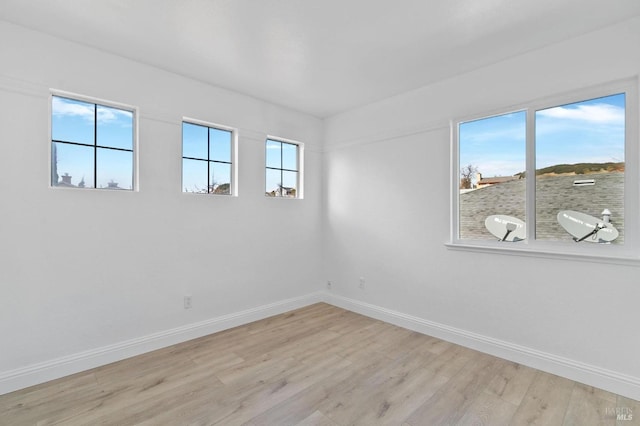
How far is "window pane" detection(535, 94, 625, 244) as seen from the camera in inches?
93.7

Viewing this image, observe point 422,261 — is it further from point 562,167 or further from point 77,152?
point 77,152

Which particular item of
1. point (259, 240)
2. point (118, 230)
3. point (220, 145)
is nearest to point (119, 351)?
point (118, 230)

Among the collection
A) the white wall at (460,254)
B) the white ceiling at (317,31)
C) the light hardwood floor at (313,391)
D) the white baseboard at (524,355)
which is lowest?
the light hardwood floor at (313,391)

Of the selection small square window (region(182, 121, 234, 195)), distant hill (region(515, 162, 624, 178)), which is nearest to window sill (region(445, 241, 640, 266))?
distant hill (region(515, 162, 624, 178))

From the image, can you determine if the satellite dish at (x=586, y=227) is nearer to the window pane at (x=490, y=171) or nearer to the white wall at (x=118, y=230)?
the window pane at (x=490, y=171)

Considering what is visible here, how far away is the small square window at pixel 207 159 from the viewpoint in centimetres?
330

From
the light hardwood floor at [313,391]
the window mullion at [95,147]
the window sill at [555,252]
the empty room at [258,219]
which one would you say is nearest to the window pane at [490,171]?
the empty room at [258,219]

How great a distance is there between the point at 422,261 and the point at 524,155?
1423 millimetres

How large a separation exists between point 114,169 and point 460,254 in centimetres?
339

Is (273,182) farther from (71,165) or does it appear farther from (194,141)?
(71,165)

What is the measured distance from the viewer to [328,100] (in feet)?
12.6

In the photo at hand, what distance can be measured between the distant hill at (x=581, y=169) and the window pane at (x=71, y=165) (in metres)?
3.91

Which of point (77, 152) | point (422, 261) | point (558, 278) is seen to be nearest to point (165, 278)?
point (77, 152)

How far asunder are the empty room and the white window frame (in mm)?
16
